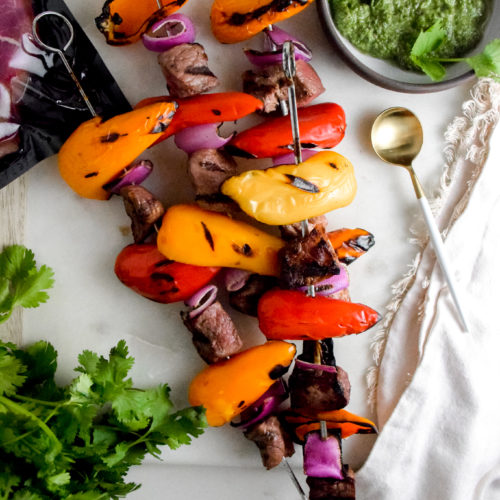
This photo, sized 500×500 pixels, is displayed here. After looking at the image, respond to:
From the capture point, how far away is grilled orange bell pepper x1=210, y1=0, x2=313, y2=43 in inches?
68.1

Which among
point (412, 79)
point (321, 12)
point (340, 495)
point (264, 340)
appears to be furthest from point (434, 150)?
point (340, 495)

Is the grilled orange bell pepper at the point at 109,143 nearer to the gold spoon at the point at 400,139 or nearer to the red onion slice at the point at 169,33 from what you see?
the red onion slice at the point at 169,33

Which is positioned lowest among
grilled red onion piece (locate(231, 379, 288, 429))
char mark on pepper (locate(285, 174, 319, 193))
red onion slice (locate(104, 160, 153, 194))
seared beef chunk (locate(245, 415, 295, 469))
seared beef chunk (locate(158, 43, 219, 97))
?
seared beef chunk (locate(245, 415, 295, 469))

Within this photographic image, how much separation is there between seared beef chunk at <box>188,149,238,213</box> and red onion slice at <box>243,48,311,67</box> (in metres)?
0.33

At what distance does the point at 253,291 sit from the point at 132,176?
53cm

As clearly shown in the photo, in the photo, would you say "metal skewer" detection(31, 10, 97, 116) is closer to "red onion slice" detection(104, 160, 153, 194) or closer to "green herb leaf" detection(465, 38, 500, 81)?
"red onion slice" detection(104, 160, 153, 194)

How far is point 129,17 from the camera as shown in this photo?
1861 mm

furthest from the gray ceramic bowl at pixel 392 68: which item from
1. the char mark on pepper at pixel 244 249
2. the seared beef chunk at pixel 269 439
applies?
the seared beef chunk at pixel 269 439

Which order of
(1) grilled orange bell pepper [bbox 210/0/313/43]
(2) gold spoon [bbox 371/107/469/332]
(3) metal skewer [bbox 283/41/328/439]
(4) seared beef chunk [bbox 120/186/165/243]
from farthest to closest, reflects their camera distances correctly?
(2) gold spoon [bbox 371/107/469/332] → (4) seared beef chunk [bbox 120/186/165/243] → (1) grilled orange bell pepper [bbox 210/0/313/43] → (3) metal skewer [bbox 283/41/328/439]

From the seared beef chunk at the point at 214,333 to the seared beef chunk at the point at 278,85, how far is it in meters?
0.67

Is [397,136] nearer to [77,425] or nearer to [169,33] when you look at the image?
[169,33]

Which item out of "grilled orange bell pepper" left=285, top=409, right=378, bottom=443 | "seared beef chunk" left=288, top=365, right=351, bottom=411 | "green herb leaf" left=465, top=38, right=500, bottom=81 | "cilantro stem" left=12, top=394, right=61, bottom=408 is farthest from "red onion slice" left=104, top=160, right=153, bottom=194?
"green herb leaf" left=465, top=38, right=500, bottom=81

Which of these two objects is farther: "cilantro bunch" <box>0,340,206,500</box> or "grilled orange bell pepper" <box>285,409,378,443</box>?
"grilled orange bell pepper" <box>285,409,378,443</box>

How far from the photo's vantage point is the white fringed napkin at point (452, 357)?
77.4 inches
